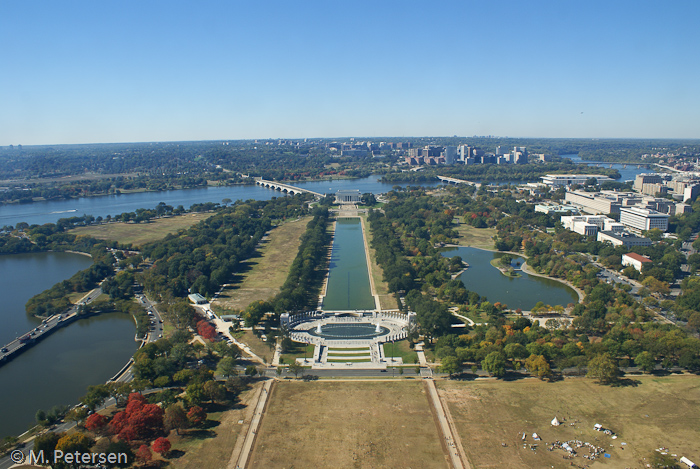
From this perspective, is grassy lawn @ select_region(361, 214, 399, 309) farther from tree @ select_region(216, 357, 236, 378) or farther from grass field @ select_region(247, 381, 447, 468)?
tree @ select_region(216, 357, 236, 378)

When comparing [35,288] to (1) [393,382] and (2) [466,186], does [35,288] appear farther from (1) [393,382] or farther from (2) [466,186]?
(2) [466,186]

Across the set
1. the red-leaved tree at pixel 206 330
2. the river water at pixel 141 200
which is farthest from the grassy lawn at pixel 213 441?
the river water at pixel 141 200

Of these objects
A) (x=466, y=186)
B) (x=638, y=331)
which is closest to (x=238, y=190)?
(x=466, y=186)

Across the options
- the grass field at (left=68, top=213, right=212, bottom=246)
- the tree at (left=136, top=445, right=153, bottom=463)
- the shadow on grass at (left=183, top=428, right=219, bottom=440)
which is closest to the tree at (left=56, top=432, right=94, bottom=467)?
the tree at (left=136, top=445, right=153, bottom=463)

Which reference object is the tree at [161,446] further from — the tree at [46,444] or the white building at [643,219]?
the white building at [643,219]

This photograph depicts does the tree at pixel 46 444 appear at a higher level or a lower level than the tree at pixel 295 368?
higher

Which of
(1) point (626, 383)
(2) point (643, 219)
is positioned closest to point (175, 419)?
(1) point (626, 383)
